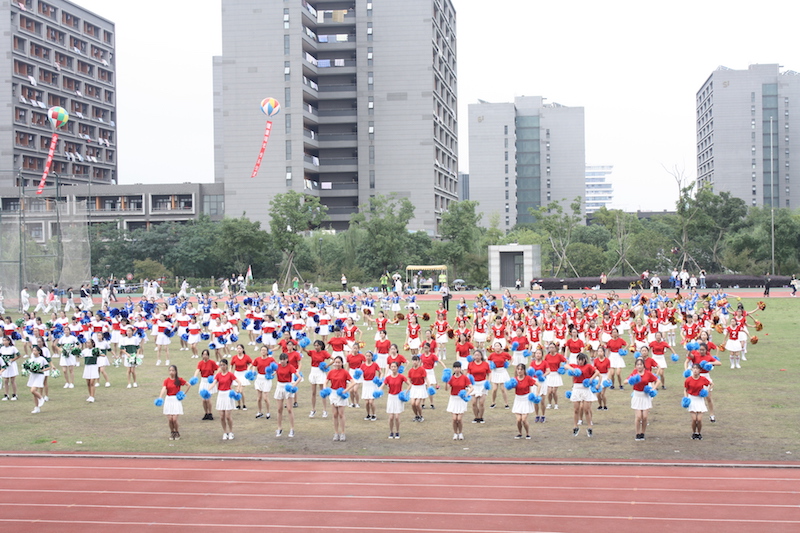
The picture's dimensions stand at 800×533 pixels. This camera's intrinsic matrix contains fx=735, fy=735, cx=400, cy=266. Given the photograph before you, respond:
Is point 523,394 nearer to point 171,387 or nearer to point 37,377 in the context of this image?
point 171,387

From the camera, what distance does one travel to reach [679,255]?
216ft

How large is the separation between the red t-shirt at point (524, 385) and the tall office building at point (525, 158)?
400ft

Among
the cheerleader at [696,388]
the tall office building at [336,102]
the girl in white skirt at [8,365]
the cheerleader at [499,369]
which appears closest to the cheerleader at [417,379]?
the cheerleader at [499,369]

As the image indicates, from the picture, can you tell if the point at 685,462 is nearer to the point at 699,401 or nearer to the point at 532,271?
the point at 699,401

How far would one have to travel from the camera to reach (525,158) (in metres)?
143

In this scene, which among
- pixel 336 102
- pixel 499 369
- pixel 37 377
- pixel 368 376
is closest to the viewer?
pixel 368 376

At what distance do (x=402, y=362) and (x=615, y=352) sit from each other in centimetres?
561

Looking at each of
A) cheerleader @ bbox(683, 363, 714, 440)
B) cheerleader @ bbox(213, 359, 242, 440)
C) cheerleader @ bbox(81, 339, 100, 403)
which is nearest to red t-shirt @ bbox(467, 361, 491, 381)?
cheerleader @ bbox(683, 363, 714, 440)

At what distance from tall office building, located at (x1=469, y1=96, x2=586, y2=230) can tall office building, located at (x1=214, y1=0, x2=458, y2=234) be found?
46895mm

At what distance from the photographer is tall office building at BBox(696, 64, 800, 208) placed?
386ft

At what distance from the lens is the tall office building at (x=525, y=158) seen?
133m

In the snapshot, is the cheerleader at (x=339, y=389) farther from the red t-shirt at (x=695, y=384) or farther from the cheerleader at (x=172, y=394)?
the red t-shirt at (x=695, y=384)

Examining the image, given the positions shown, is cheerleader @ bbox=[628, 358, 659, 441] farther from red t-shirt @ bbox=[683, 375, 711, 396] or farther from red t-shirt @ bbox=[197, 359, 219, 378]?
red t-shirt @ bbox=[197, 359, 219, 378]

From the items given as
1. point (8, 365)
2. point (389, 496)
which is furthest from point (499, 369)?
point (8, 365)
